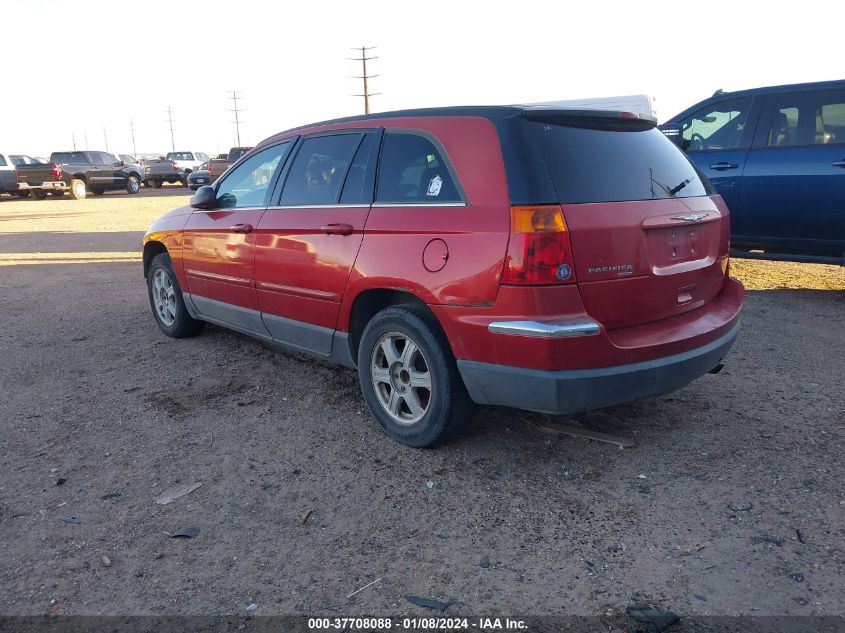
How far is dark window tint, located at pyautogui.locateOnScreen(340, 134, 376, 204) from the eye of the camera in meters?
3.73

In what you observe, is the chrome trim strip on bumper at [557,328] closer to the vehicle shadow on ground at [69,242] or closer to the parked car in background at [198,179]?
the parked car in background at [198,179]

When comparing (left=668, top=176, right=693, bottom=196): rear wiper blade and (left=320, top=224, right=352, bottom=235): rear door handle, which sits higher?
(left=668, top=176, right=693, bottom=196): rear wiper blade

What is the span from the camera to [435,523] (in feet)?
9.40

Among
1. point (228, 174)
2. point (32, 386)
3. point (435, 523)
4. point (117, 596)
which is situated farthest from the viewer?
point (228, 174)

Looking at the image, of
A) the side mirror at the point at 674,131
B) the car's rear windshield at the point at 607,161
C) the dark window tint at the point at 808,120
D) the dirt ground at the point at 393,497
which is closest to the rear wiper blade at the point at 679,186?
the car's rear windshield at the point at 607,161

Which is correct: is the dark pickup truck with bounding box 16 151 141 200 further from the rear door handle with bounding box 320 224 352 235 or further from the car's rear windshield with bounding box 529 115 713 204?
the car's rear windshield with bounding box 529 115 713 204

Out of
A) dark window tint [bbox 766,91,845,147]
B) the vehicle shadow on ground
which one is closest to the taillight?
dark window tint [bbox 766,91,845,147]

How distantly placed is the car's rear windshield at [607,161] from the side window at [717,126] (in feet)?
13.6

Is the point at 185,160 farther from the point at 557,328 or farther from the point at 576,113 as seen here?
the point at 557,328

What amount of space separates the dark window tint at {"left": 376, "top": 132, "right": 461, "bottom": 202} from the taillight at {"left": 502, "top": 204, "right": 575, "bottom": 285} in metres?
0.45

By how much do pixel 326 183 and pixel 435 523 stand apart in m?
2.18

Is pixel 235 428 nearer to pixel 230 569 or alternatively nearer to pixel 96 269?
pixel 230 569

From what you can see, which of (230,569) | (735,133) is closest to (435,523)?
(230,569)

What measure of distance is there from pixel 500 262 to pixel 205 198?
9.35 ft
